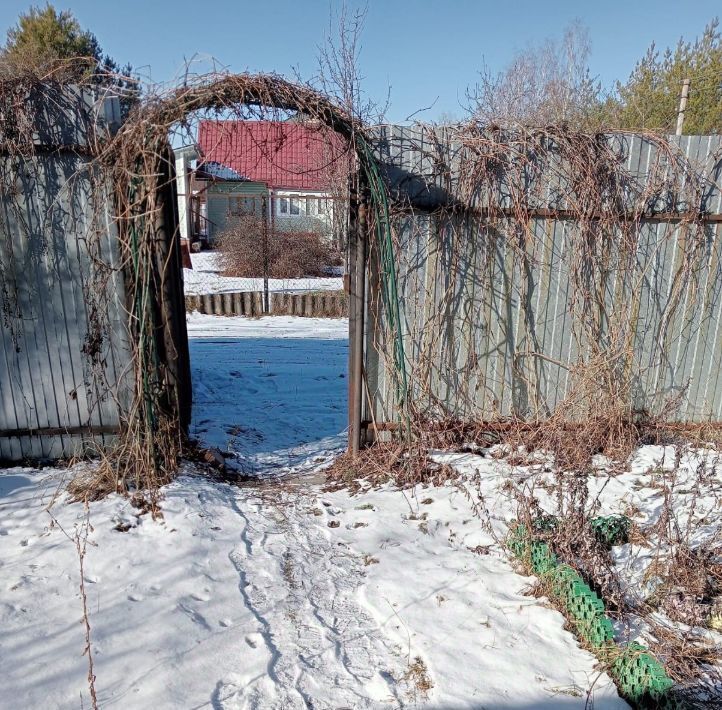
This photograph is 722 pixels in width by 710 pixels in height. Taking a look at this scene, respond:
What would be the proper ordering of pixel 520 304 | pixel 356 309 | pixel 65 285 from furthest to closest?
pixel 520 304, pixel 356 309, pixel 65 285

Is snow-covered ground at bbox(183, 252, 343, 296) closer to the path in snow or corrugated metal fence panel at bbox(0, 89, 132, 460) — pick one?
corrugated metal fence panel at bbox(0, 89, 132, 460)

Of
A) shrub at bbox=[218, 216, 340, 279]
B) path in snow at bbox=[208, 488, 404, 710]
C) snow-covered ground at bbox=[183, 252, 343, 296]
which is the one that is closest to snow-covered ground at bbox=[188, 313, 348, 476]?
path in snow at bbox=[208, 488, 404, 710]

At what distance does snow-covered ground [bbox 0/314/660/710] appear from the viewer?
2.25 metres

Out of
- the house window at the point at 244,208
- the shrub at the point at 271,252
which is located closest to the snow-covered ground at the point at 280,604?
the shrub at the point at 271,252

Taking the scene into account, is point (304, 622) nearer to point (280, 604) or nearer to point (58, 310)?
point (280, 604)

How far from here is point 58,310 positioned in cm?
396

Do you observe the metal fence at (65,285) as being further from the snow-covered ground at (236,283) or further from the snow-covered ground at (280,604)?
the snow-covered ground at (236,283)

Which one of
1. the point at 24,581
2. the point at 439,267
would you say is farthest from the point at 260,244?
the point at 24,581

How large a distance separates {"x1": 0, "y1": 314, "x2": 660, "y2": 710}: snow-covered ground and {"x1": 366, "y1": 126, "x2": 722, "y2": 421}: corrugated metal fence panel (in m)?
0.78

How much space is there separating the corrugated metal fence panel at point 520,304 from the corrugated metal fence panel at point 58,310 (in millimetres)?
2042

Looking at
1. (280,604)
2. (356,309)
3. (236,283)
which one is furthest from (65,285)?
(236,283)

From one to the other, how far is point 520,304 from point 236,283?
10.0m

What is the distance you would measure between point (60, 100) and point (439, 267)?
117 inches

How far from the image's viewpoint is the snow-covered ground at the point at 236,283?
500 inches
